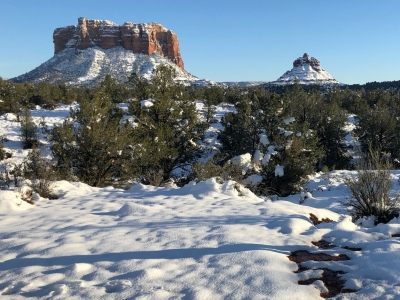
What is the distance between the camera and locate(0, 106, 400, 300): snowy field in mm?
3154

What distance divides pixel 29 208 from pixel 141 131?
7501mm

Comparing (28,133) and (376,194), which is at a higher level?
(28,133)

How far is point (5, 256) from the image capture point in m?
4.08

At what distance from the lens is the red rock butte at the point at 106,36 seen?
133m

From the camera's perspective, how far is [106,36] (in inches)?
5320

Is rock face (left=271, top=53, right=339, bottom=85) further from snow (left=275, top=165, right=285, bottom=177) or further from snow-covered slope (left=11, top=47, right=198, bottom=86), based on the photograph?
snow (left=275, top=165, right=285, bottom=177)

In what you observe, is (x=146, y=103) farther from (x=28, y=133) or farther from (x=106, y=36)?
(x=106, y=36)

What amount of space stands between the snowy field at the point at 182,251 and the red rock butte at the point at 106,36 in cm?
13417

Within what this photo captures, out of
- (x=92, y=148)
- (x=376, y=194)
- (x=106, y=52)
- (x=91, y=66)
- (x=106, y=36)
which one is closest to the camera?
(x=376, y=194)

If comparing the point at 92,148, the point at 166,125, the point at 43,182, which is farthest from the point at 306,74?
the point at 43,182

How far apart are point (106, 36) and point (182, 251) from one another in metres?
145

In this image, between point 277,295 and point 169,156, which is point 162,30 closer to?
point 169,156

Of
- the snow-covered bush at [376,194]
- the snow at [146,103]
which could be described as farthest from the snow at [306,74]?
the snow-covered bush at [376,194]

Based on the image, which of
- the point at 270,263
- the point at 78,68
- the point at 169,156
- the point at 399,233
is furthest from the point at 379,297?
the point at 78,68
